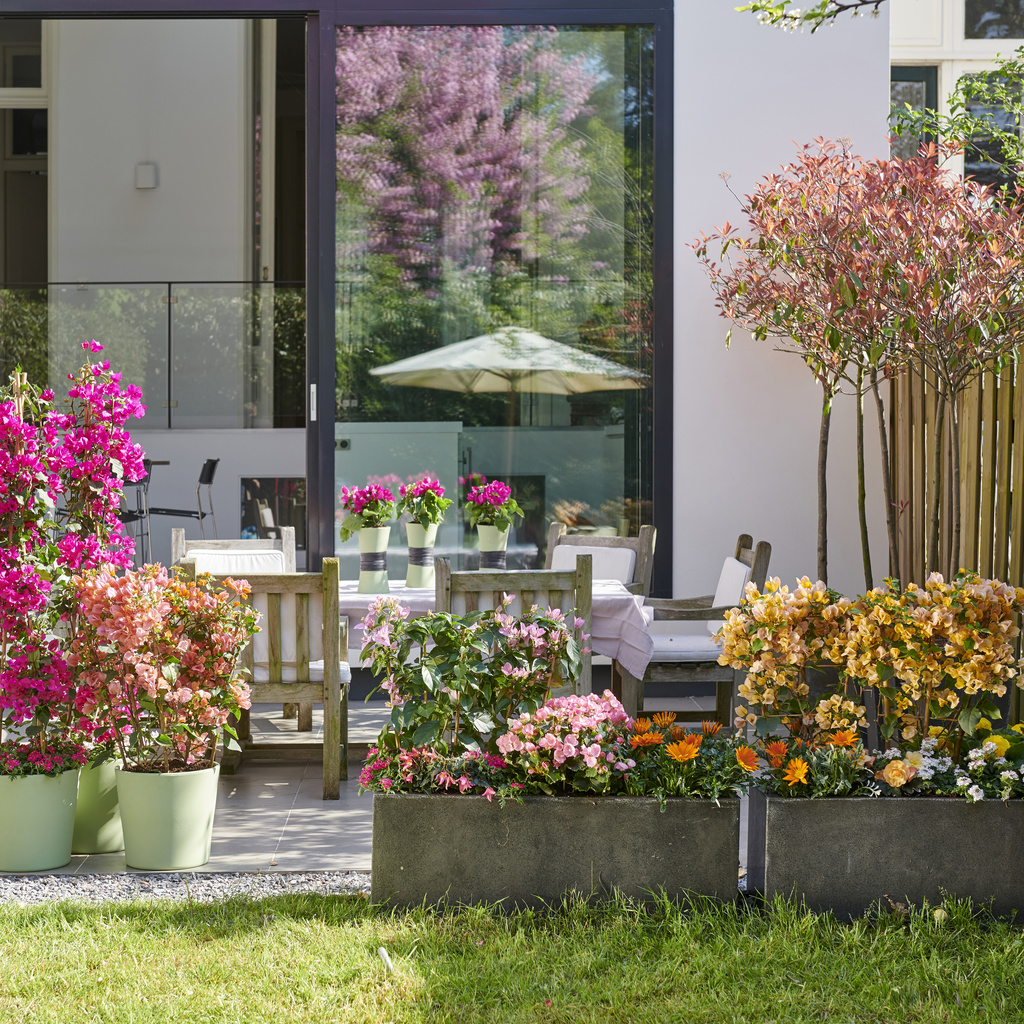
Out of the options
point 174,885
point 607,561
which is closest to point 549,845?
point 174,885

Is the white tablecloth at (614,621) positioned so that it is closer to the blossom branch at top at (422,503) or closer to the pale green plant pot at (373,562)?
the pale green plant pot at (373,562)

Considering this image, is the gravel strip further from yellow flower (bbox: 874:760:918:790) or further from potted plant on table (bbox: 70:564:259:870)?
yellow flower (bbox: 874:760:918:790)

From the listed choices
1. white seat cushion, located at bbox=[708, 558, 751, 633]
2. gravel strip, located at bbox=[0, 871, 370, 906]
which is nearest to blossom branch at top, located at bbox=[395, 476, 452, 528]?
white seat cushion, located at bbox=[708, 558, 751, 633]

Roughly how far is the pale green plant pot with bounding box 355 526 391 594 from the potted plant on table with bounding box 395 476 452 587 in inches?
4.7

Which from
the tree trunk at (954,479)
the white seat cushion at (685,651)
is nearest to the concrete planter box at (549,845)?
the white seat cushion at (685,651)

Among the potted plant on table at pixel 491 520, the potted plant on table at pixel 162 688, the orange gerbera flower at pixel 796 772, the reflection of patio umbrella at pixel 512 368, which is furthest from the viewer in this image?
the reflection of patio umbrella at pixel 512 368

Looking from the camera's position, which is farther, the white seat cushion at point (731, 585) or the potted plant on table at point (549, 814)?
the white seat cushion at point (731, 585)

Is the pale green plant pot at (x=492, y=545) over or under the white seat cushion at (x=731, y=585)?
over

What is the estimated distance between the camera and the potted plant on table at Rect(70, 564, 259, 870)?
311 cm

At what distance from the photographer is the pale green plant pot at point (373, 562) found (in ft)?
16.0

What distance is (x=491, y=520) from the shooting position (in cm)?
516

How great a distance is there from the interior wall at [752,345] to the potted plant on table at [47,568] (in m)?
3.41

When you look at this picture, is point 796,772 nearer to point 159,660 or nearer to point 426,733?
point 426,733

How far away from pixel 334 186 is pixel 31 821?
3.85m
